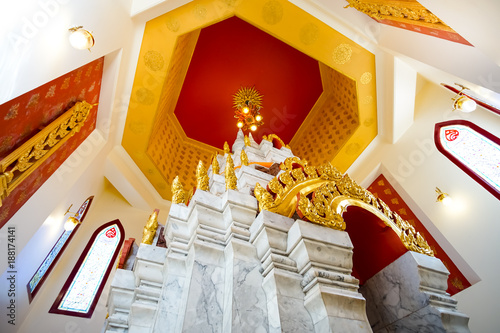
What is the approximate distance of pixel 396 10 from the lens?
204 inches

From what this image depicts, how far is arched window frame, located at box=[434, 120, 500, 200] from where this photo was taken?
511 centimetres

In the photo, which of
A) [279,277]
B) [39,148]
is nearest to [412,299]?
[279,277]

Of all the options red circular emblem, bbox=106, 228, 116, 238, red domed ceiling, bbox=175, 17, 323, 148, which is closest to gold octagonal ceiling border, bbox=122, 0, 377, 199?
red domed ceiling, bbox=175, 17, 323, 148

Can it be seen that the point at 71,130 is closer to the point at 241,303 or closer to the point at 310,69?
the point at 241,303

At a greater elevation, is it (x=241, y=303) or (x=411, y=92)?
(x=411, y=92)

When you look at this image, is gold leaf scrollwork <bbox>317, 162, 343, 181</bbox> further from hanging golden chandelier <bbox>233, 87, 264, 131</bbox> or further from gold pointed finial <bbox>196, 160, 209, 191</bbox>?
hanging golden chandelier <bbox>233, 87, 264, 131</bbox>

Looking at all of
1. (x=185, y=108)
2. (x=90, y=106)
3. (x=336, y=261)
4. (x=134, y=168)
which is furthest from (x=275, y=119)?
(x=336, y=261)

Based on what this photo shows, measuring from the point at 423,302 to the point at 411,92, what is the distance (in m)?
5.66

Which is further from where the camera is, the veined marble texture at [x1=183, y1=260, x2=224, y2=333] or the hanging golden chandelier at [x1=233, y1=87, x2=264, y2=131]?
the hanging golden chandelier at [x1=233, y1=87, x2=264, y2=131]

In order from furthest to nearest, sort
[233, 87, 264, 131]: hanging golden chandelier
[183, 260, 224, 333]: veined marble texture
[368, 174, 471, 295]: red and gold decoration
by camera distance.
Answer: [233, 87, 264, 131]: hanging golden chandelier < [368, 174, 471, 295]: red and gold decoration < [183, 260, 224, 333]: veined marble texture

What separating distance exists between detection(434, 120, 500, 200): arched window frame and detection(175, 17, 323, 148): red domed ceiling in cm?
443

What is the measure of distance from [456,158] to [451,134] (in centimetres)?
65

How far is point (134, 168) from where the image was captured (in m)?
8.16

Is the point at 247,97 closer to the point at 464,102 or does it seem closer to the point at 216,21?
the point at 216,21
